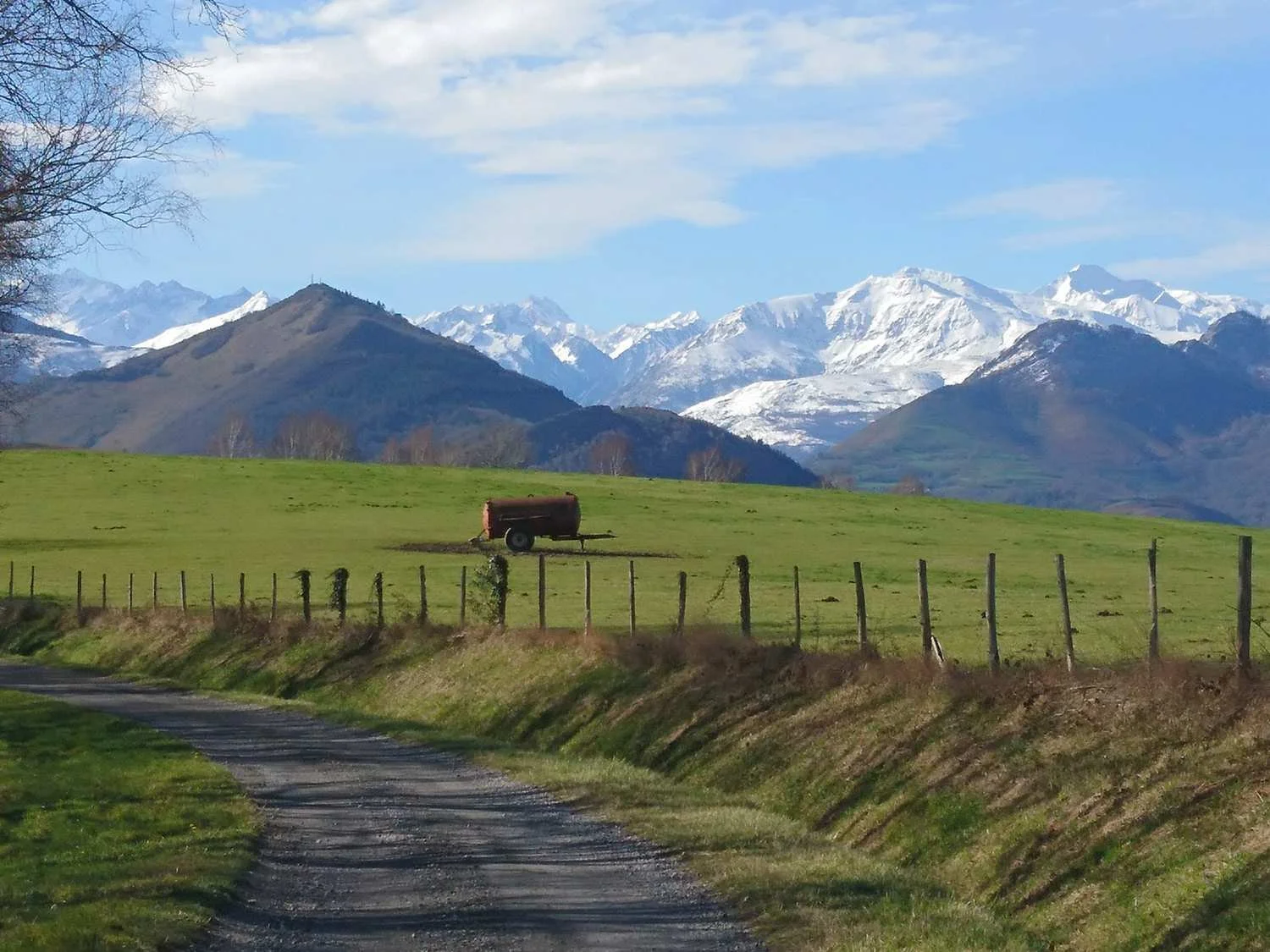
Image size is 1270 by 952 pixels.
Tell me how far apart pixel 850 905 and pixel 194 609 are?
40.7 meters

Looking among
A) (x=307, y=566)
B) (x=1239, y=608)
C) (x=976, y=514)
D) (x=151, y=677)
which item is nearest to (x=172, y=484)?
(x=307, y=566)

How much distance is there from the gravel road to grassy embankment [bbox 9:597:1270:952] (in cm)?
72

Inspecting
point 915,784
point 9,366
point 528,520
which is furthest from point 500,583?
point 528,520

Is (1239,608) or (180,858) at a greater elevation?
(1239,608)

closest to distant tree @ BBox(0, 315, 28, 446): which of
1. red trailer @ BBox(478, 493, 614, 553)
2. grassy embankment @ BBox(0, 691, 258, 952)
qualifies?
grassy embankment @ BBox(0, 691, 258, 952)

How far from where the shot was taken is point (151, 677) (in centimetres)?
4391

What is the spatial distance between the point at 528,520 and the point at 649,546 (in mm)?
6217

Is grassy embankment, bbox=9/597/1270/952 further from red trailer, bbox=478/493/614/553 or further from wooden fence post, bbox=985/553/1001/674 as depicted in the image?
red trailer, bbox=478/493/614/553

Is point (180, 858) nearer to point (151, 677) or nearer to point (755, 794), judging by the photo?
point (755, 794)

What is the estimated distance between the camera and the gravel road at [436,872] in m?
13.4

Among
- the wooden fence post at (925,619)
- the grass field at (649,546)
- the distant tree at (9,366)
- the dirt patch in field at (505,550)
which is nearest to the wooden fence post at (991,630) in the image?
the wooden fence post at (925,619)

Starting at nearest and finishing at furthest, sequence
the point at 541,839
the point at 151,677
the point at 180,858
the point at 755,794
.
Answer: the point at 180,858
the point at 541,839
the point at 755,794
the point at 151,677

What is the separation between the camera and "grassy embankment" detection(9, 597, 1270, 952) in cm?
A: 1343

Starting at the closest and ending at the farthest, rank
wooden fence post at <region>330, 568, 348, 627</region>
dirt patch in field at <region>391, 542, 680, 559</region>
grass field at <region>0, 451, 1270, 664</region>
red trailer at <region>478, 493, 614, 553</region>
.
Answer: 1. wooden fence post at <region>330, 568, 348, 627</region>
2. grass field at <region>0, 451, 1270, 664</region>
3. dirt patch in field at <region>391, 542, 680, 559</region>
4. red trailer at <region>478, 493, 614, 553</region>
